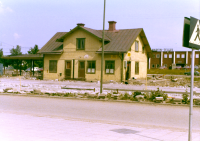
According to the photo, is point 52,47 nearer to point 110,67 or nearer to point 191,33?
point 110,67

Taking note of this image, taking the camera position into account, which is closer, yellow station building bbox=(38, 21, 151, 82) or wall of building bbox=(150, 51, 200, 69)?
yellow station building bbox=(38, 21, 151, 82)

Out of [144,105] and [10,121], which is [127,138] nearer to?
[10,121]

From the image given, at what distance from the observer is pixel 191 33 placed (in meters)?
5.33

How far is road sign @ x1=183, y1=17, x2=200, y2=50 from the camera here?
5.32 metres

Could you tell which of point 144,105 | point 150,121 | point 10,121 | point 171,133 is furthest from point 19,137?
point 144,105

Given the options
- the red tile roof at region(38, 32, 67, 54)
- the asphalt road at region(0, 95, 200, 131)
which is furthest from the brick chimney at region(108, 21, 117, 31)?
the asphalt road at region(0, 95, 200, 131)

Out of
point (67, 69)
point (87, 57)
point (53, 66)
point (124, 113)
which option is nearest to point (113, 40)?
point (87, 57)

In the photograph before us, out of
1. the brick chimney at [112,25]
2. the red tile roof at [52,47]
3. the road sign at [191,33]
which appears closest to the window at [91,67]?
the red tile roof at [52,47]

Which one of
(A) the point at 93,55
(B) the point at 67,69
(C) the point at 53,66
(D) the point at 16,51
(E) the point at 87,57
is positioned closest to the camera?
(A) the point at 93,55

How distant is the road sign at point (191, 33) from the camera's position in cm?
532

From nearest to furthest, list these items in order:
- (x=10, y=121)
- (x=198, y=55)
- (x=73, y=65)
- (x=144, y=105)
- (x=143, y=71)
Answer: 1. (x=10, y=121)
2. (x=144, y=105)
3. (x=73, y=65)
4. (x=143, y=71)
5. (x=198, y=55)

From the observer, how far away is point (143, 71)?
128 feet

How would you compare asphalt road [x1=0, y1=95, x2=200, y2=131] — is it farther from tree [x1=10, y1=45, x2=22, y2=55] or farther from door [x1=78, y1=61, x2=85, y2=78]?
tree [x1=10, y1=45, x2=22, y2=55]

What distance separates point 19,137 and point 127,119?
4277mm
